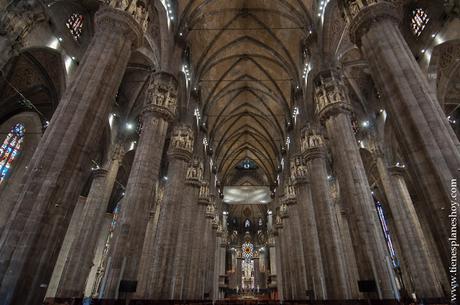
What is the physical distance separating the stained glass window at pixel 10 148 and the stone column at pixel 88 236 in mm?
5462

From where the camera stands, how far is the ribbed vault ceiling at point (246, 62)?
1909 cm

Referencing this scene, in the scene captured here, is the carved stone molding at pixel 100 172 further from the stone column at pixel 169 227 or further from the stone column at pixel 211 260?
the stone column at pixel 211 260

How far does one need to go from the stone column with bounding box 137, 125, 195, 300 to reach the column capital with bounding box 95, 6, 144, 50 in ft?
27.7

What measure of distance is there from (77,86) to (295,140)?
59.8 ft

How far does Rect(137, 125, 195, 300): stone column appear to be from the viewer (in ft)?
41.4

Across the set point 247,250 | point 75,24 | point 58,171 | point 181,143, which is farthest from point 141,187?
point 247,250

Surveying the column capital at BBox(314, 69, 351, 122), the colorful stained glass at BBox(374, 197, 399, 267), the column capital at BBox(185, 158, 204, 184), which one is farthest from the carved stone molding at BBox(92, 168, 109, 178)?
the colorful stained glass at BBox(374, 197, 399, 267)

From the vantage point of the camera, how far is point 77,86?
7.16m

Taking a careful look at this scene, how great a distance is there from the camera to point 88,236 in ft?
48.7

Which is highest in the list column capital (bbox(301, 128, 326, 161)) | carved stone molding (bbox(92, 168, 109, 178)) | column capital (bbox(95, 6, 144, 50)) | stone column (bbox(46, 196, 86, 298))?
column capital (bbox(301, 128, 326, 161))

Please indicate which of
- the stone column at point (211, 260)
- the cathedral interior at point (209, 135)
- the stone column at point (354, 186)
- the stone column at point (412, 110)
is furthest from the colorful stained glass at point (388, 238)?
the stone column at point (412, 110)

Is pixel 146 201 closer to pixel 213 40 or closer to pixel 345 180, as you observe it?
pixel 345 180

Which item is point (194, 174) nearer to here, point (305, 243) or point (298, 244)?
point (305, 243)

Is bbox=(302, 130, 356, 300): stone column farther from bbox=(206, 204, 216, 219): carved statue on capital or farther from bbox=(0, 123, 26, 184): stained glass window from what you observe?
bbox=(0, 123, 26, 184): stained glass window
